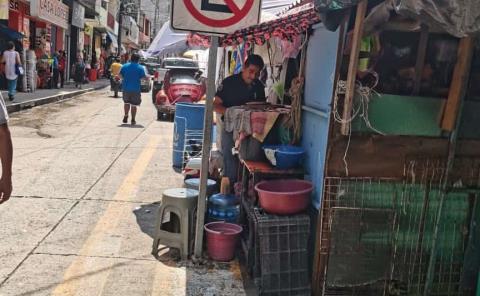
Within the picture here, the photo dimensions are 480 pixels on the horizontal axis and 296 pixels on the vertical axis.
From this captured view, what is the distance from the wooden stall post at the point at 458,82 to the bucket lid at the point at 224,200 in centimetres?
234

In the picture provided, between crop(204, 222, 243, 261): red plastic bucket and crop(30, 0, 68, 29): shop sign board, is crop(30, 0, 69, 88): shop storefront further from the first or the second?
crop(204, 222, 243, 261): red plastic bucket

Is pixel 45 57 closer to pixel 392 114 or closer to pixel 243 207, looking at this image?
pixel 243 207

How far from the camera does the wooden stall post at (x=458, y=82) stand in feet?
12.6

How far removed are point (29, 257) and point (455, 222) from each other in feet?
12.3

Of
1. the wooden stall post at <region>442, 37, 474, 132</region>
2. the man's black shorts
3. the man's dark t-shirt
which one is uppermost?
the wooden stall post at <region>442, 37, 474, 132</region>

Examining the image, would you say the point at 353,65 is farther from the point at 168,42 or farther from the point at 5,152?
the point at 168,42

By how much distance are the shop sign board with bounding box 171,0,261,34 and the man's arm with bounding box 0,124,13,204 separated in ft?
5.67

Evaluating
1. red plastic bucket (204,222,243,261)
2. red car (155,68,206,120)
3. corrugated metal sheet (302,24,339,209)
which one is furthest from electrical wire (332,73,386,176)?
red car (155,68,206,120)

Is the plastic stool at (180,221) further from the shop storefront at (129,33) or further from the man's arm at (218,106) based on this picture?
the shop storefront at (129,33)

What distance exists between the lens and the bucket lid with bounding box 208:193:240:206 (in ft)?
18.1

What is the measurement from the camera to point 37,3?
72.9 feet

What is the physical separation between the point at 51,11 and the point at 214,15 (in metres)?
23.2

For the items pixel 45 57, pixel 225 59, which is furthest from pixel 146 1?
pixel 225 59

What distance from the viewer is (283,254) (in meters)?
4.40
